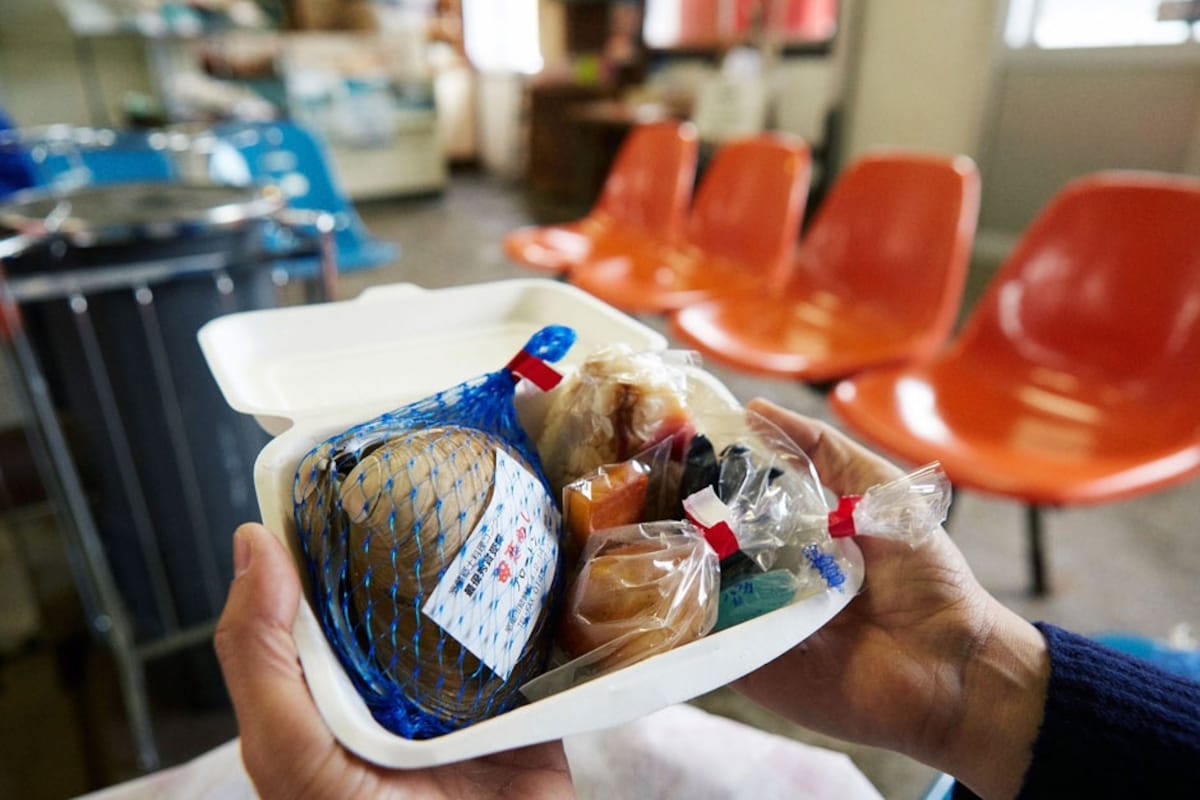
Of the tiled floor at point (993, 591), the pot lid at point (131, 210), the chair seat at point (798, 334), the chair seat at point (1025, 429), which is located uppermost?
the pot lid at point (131, 210)

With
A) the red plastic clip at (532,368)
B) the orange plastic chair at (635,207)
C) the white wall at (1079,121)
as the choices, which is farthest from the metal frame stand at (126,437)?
the white wall at (1079,121)

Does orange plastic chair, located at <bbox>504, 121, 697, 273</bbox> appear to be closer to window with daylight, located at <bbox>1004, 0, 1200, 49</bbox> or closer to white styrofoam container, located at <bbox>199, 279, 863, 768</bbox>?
window with daylight, located at <bbox>1004, 0, 1200, 49</bbox>

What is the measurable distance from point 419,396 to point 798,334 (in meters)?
1.15

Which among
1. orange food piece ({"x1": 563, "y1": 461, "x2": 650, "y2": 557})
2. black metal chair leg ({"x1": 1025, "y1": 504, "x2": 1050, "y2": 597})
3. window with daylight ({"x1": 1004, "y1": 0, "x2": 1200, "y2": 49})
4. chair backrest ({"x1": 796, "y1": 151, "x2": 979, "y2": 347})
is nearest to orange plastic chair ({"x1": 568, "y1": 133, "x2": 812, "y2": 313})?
chair backrest ({"x1": 796, "y1": 151, "x2": 979, "y2": 347})

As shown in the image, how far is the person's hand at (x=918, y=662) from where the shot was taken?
1.72 feet

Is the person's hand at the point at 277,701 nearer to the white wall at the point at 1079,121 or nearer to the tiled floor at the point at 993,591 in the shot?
the tiled floor at the point at 993,591

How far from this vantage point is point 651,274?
1951 mm

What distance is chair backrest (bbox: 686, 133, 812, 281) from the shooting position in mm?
1741

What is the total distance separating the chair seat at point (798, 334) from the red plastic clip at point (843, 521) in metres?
0.93

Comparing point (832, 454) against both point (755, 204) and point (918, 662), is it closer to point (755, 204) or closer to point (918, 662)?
point (918, 662)

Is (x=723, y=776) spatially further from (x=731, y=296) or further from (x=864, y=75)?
(x=864, y=75)

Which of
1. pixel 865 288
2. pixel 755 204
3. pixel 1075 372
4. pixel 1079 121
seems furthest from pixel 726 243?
pixel 1079 121

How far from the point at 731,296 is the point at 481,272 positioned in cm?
202

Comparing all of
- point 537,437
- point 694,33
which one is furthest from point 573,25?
point 537,437
